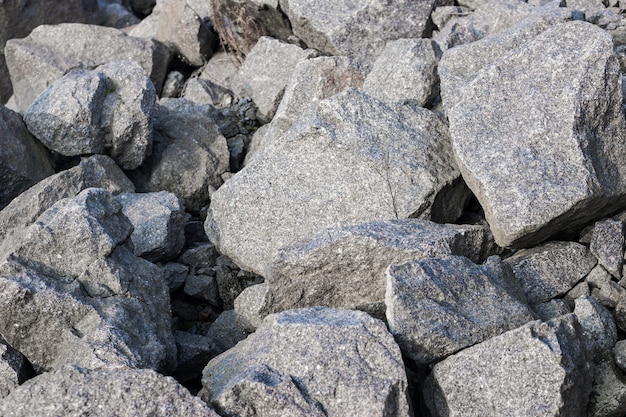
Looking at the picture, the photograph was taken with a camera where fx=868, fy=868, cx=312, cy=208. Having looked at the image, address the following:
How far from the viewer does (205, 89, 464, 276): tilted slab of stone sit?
810 centimetres

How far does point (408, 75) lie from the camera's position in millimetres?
9367

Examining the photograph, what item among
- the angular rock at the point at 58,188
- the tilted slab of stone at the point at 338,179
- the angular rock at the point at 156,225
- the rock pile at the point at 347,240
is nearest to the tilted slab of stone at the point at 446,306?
the rock pile at the point at 347,240

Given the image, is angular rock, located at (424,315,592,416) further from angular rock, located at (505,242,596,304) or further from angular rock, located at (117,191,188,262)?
Result: angular rock, located at (117,191,188,262)

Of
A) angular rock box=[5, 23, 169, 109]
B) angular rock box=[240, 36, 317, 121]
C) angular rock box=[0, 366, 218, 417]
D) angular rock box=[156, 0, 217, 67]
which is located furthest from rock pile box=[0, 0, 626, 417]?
angular rock box=[156, 0, 217, 67]

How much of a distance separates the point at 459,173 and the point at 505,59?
1.14m

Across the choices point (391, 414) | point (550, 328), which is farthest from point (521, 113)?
point (391, 414)

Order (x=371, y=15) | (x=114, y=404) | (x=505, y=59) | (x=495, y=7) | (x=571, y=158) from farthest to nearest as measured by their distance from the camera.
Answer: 1. (x=371, y=15)
2. (x=495, y=7)
3. (x=505, y=59)
4. (x=571, y=158)
5. (x=114, y=404)

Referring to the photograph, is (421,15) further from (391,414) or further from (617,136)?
(391,414)

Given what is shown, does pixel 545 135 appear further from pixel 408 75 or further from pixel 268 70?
pixel 268 70

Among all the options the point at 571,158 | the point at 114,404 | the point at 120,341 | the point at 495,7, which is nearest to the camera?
the point at 114,404

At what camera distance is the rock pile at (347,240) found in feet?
18.4

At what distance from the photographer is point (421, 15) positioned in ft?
38.6

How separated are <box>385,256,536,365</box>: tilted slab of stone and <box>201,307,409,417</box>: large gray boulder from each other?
30 centimetres

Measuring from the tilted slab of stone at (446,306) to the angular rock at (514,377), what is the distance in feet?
0.59
